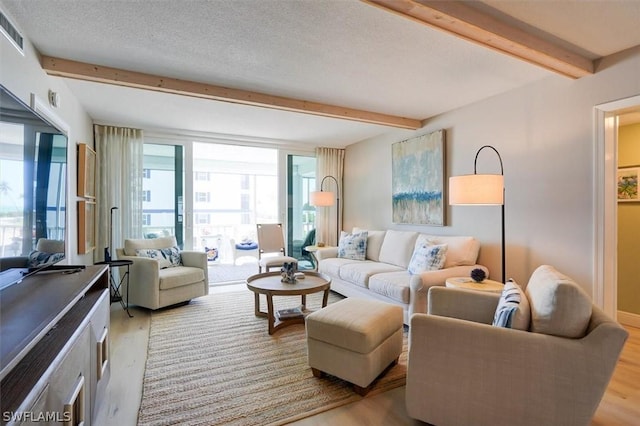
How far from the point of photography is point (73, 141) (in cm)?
312

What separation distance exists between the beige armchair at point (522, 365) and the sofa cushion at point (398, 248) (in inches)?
87.1

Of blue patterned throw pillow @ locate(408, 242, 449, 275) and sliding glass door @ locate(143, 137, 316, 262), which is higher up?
sliding glass door @ locate(143, 137, 316, 262)

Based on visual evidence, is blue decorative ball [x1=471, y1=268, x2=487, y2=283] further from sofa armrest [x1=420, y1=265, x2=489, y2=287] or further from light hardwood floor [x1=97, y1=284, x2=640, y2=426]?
light hardwood floor [x1=97, y1=284, x2=640, y2=426]

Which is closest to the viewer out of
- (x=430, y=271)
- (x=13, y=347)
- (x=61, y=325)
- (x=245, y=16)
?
(x=13, y=347)

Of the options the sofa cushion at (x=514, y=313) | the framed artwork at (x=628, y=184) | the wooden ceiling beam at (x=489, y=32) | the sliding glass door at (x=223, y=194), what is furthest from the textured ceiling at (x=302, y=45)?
the sofa cushion at (x=514, y=313)

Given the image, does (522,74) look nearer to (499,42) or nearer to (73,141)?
(499,42)

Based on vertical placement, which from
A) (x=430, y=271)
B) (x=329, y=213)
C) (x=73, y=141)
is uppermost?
(x=73, y=141)

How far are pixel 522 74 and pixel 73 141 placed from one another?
4233 mm

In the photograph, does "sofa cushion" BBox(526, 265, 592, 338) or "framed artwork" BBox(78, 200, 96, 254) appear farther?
"framed artwork" BBox(78, 200, 96, 254)

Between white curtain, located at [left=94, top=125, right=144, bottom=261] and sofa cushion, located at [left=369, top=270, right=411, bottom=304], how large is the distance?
3261mm

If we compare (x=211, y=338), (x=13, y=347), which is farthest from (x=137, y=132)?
(x=13, y=347)

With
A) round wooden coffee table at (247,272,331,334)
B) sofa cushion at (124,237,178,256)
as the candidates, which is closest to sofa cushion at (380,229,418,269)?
round wooden coffee table at (247,272,331,334)

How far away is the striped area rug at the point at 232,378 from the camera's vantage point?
180 centimetres

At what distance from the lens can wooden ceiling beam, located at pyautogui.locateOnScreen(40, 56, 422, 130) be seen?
2445 mm
